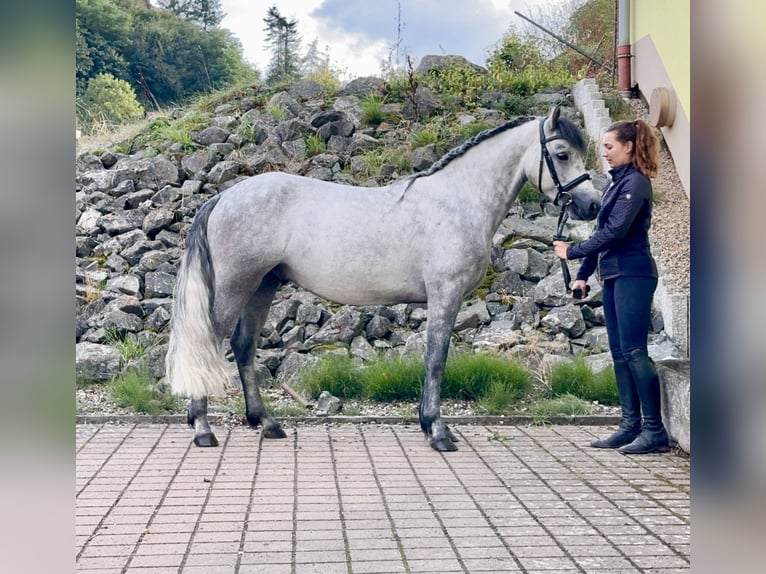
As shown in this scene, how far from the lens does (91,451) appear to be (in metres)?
4.91

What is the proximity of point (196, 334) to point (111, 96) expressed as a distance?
17.4 m

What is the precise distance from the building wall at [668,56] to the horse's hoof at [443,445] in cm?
435

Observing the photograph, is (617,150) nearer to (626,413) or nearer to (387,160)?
(626,413)

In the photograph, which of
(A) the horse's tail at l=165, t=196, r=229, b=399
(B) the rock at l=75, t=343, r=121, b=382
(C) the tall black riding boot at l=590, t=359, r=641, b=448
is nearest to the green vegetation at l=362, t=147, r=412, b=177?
(B) the rock at l=75, t=343, r=121, b=382

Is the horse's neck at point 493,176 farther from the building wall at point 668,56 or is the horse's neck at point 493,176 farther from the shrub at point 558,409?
the building wall at point 668,56

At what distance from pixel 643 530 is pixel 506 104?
793 centimetres

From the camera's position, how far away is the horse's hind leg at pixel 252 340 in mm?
5340

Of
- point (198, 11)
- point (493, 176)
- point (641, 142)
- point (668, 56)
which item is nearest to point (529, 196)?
point (668, 56)

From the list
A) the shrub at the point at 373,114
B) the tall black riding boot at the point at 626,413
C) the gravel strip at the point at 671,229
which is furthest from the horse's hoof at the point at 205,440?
the shrub at the point at 373,114

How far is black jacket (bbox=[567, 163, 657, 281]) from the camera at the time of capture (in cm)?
475

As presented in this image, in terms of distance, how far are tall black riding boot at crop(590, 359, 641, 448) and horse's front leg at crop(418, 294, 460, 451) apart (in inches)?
39.9

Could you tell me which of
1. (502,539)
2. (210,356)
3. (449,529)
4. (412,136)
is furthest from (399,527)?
(412,136)

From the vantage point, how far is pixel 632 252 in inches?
191

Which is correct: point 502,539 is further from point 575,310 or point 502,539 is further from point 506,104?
point 506,104
